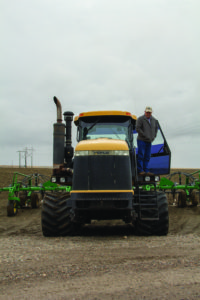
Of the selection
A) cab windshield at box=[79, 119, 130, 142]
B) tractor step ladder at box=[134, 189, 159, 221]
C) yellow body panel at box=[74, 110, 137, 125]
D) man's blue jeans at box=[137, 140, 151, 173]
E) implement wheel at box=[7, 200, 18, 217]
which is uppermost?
yellow body panel at box=[74, 110, 137, 125]

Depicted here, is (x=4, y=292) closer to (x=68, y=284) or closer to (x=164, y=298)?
(x=68, y=284)

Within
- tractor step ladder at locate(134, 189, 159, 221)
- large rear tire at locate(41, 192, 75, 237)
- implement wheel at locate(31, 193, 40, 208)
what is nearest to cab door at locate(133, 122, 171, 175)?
tractor step ladder at locate(134, 189, 159, 221)

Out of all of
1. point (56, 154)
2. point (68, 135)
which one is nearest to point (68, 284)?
point (56, 154)

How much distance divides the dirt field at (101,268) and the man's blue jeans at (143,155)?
5.73ft

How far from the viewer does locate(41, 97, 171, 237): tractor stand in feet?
23.6

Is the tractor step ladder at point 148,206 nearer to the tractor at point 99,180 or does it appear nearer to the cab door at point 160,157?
the tractor at point 99,180

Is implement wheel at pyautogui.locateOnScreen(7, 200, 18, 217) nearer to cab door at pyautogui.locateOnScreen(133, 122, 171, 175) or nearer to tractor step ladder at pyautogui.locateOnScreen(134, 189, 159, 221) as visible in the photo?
cab door at pyautogui.locateOnScreen(133, 122, 171, 175)

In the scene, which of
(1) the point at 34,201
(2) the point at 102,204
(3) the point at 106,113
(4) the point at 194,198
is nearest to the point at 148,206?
(2) the point at 102,204

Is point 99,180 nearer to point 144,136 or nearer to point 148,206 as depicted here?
point 148,206

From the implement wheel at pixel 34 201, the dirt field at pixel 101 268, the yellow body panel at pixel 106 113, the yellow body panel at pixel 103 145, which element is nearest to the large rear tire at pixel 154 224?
the dirt field at pixel 101 268

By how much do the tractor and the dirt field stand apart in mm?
415

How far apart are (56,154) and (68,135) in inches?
32.5

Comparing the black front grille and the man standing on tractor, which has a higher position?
the man standing on tractor

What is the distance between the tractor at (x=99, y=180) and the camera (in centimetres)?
718
